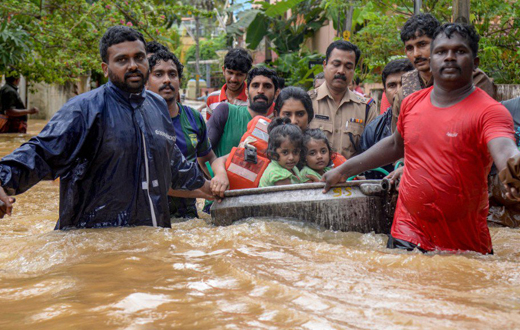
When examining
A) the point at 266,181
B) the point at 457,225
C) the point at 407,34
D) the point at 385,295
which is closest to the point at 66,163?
the point at 266,181

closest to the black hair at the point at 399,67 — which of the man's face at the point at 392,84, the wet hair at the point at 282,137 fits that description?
the man's face at the point at 392,84

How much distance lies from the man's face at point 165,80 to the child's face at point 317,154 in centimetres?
127

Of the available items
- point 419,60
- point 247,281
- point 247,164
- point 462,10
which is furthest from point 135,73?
point 462,10

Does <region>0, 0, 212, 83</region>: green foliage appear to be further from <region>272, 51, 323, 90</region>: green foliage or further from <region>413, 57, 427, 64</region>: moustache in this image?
Answer: <region>413, 57, 427, 64</region>: moustache

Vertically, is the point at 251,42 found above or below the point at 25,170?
above

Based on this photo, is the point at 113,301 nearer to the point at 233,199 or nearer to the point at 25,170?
the point at 25,170

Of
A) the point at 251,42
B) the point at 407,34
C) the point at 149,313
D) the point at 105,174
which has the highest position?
the point at 251,42

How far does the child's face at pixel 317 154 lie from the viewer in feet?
16.8

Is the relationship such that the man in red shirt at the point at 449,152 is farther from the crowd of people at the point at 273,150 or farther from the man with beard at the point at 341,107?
the man with beard at the point at 341,107

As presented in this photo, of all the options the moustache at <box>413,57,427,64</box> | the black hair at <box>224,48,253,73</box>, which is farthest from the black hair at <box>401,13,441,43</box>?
the black hair at <box>224,48,253,73</box>

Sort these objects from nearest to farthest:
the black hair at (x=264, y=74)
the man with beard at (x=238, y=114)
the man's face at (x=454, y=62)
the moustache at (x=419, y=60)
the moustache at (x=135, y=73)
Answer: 1. the man's face at (x=454, y=62)
2. the moustache at (x=135, y=73)
3. the moustache at (x=419, y=60)
4. the man with beard at (x=238, y=114)
5. the black hair at (x=264, y=74)

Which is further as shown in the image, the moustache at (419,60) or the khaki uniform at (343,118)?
the khaki uniform at (343,118)

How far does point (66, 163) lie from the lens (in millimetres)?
3688

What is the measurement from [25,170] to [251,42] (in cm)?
1395
